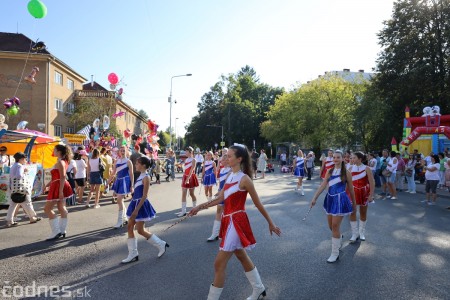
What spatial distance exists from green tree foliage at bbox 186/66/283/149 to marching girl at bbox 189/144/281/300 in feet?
185

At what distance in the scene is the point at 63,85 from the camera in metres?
33.7

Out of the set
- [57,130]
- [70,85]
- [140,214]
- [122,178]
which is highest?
[70,85]

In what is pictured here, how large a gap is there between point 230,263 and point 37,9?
9.71 m

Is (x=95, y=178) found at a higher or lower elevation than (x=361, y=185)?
lower

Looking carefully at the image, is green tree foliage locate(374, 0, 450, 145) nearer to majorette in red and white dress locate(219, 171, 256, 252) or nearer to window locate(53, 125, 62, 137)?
window locate(53, 125, 62, 137)

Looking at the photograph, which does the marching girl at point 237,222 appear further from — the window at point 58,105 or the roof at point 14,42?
the window at point 58,105

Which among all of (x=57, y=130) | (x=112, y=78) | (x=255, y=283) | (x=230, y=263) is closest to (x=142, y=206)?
(x=230, y=263)

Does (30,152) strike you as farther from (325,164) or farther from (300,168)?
(300,168)

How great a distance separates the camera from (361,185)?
Result: 7.30m

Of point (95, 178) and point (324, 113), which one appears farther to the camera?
point (324, 113)

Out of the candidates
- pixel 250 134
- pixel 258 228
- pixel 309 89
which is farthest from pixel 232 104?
pixel 258 228

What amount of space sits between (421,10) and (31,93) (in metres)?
36.4

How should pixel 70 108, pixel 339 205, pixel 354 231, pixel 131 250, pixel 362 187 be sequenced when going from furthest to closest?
pixel 70 108, pixel 362 187, pixel 354 231, pixel 339 205, pixel 131 250

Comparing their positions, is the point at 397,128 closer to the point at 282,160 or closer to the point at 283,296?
the point at 282,160
